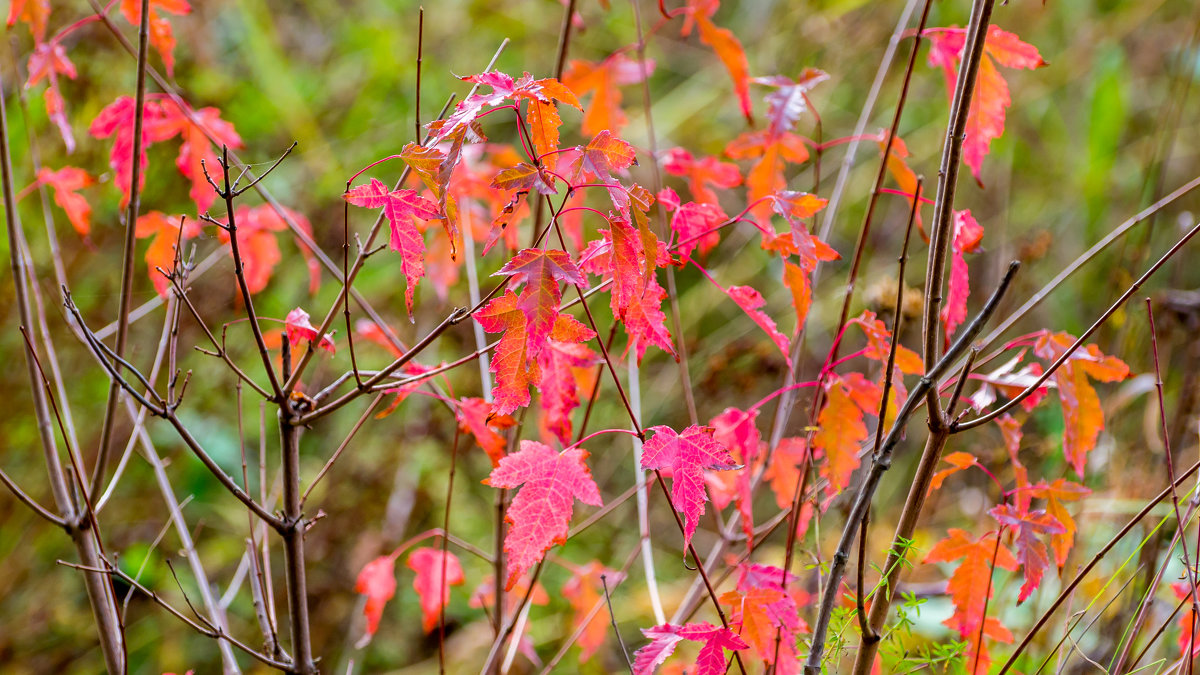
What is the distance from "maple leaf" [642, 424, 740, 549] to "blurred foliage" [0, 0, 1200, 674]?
1.09 meters

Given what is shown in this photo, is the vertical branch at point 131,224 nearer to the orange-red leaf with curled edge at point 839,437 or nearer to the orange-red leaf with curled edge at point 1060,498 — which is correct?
the orange-red leaf with curled edge at point 839,437

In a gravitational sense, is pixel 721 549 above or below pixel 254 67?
below

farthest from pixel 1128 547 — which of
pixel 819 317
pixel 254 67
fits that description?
pixel 254 67

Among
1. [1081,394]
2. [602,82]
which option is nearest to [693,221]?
[1081,394]

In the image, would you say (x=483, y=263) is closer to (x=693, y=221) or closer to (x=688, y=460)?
(x=693, y=221)

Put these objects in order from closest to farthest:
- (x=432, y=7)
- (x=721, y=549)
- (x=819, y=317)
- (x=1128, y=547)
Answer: (x=721, y=549)
(x=1128, y=547)
(x=819, y=317)
(x=432, y=7)

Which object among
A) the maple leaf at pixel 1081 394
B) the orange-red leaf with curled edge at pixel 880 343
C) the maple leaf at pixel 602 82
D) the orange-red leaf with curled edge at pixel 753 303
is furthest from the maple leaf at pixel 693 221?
the maple leaf at pixel 602 82

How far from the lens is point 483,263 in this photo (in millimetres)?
2461

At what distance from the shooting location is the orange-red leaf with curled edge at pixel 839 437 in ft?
2.92

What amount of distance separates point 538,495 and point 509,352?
0.14 metres

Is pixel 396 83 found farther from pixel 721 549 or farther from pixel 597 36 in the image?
pixel 721 549

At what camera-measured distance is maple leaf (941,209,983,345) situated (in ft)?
2.75

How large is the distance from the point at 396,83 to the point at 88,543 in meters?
2.14

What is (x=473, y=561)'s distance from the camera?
2.59 metres
